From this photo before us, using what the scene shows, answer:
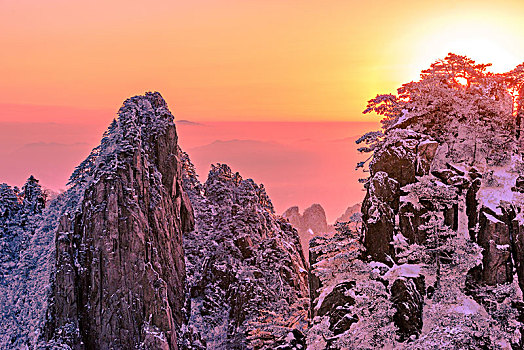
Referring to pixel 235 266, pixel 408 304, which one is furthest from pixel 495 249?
pixel 235 266

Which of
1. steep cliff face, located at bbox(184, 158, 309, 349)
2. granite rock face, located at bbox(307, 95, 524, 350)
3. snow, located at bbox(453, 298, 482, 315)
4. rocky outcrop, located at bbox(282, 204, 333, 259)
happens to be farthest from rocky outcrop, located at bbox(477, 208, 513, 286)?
rocky outcrop, located at bbox(282, 204, 333, 259)

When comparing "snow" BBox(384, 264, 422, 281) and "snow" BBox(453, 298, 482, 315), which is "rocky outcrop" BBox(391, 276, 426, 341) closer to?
"snow" BBox(384, 264, 422, 281)

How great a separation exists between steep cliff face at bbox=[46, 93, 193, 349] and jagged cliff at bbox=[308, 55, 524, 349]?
94.2 ft

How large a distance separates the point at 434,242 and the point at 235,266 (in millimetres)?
44725

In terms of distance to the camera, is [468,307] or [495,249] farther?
[495,249]

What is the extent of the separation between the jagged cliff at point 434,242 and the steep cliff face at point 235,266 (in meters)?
24.5

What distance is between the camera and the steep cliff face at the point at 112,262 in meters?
61.6

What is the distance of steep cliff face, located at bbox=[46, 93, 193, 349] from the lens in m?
61.6

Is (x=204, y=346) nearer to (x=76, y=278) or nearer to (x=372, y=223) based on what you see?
(x=76, y=278)

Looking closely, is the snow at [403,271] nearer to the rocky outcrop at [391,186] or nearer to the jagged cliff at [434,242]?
the jagged cliff at [434,242]

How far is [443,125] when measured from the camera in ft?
141

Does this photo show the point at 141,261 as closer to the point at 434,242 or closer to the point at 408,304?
the point at 408,304

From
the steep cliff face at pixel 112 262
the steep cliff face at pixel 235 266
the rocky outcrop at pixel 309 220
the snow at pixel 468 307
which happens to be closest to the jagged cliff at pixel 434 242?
the snow at pixel 468 307

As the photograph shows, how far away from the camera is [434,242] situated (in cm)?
3638
